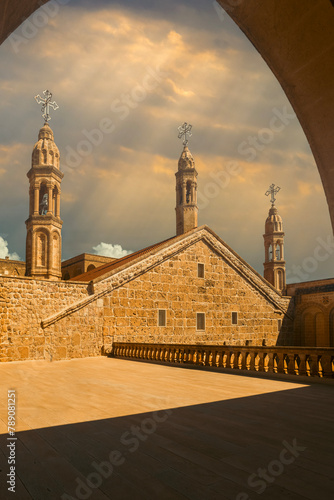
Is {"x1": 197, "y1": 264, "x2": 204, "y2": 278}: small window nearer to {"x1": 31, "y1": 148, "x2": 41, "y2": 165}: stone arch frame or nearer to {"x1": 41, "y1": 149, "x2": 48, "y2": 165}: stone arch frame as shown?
{"x1": 41, "y1": 149, "x2": 48, "y2": 165}: stone arch frame

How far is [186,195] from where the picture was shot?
3023 centimetres

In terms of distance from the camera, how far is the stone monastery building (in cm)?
1556

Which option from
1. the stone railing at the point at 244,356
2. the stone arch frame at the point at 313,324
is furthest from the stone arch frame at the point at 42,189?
the stone arch frame at the point at 313,324

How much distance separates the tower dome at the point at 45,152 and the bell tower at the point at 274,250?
18684 millimetres

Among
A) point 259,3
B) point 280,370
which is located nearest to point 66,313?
point 280,370

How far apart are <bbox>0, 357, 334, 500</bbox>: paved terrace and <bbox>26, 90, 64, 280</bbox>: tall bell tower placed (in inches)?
614

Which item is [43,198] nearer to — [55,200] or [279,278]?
[55,200]

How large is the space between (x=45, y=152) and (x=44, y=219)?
4.12 metres

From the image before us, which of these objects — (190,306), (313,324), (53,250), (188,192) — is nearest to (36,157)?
(53,250)

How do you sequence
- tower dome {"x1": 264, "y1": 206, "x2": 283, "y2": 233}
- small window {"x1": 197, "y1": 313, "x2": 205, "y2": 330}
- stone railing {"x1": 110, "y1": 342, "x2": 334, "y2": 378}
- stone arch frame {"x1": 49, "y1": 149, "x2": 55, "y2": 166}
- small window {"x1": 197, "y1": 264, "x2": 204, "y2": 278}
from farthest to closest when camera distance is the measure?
tower dome {"x1": 264, "y1": 206, "x2": 283, "y2": 233}, stone arch frame {"x1": 49, "y1": 149, "x2": 55, "y2": 166}, small window {"x1": 197, "y1": 264, "x2": 204, "y2": 278}, small window {"x1": 197, "y1": 313, "x2": 205, "y2": 330}, stone railing {"x1": 110, "y1": 342, "x2": 334, "y2": 378}

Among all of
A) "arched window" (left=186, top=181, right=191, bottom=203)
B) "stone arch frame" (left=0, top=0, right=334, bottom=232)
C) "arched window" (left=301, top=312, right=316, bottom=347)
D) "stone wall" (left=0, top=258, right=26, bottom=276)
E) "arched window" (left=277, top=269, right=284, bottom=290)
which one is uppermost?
"arched window" (left=186, top=181, right=191, bottom=203)

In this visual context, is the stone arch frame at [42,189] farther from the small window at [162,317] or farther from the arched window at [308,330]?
the arched window at [308,330]

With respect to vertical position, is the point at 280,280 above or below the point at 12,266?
below

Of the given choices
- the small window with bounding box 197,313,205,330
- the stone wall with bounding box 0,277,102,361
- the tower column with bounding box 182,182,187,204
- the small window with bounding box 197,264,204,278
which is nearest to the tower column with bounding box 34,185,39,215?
the stone wall with bounding box 0,277,102,361
